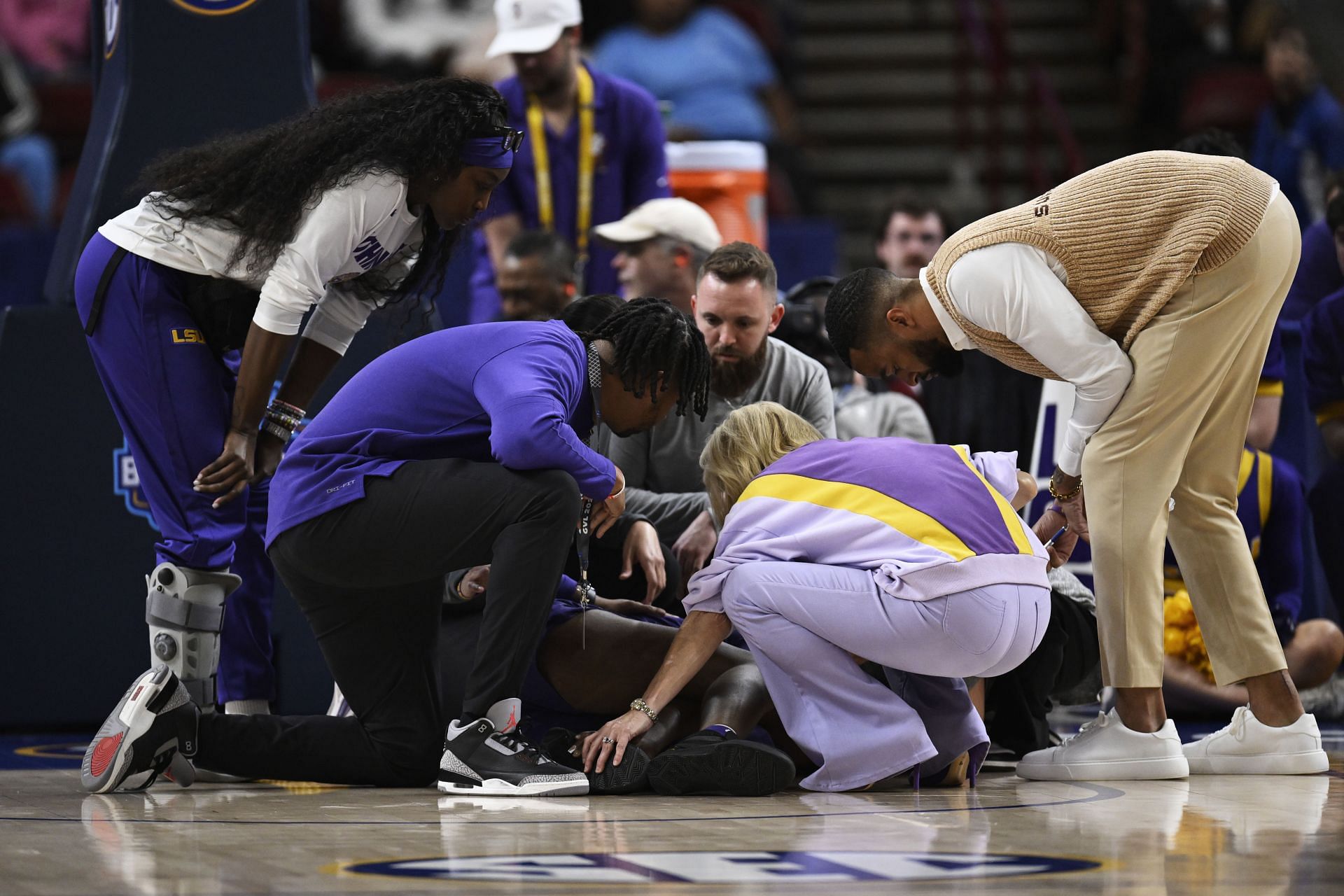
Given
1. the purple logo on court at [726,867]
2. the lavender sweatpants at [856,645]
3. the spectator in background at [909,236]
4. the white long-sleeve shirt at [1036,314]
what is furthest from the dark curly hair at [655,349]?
the spectator in background at [909,236]

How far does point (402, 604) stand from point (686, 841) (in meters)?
1.06

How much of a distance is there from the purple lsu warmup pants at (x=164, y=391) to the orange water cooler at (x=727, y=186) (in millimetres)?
3338

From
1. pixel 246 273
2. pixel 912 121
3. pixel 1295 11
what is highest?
pixel 246 273

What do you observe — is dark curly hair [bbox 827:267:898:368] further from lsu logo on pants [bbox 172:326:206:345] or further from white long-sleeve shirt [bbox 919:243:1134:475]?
lsu logo on pants [bbox 172:326:206:345]

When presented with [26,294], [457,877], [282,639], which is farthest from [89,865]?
[26,294]

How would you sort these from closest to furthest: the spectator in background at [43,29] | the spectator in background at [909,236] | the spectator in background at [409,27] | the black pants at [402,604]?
the black pants at [402,604]
the spectator in background at [909,236]
the spectator in background at [43,29]
the spectator in background at [409,27]

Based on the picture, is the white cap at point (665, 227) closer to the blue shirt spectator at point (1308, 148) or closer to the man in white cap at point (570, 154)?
the man in white cap at point (570, 154)

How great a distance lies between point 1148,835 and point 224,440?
6.70 ft

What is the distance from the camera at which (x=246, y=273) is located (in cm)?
359

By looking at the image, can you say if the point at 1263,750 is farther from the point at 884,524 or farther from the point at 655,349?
the point at 655,349

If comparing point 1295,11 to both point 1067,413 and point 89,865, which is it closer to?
point 1067,413

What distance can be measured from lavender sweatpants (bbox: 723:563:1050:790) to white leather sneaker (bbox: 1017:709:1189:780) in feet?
0.99

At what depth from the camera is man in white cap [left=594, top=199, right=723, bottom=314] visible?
5.11m

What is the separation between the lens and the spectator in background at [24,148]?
9180 mm
